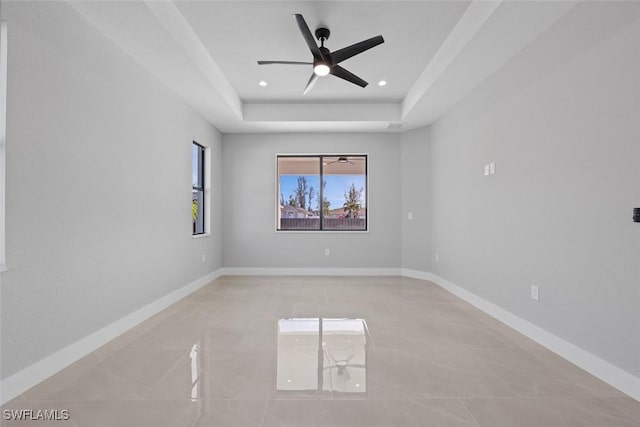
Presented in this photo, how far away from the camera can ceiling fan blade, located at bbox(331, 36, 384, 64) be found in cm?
264

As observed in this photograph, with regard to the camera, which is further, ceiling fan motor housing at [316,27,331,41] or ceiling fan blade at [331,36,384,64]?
ceiling fan motor housing at [316,27,331,41]

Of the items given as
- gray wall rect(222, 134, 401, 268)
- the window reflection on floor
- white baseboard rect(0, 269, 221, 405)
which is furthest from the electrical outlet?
white baseboard rect(0, 269, 221, 405)

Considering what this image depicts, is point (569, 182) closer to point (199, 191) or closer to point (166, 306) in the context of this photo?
point (166, 306)

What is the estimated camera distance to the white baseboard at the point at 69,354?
5.97 feet

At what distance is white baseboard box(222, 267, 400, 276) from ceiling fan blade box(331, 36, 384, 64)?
3.68 m

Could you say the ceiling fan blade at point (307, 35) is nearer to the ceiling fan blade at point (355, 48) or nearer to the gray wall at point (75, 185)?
the ceiling fan blade at point (355, 48)

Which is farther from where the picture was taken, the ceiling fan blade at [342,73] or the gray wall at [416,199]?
the gray wall at [416,199]

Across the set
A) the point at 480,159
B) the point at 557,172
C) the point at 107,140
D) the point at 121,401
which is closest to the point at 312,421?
the point at 121,401

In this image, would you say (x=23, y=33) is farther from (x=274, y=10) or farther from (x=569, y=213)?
(x=569, y=213)

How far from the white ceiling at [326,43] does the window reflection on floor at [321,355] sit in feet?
9.05

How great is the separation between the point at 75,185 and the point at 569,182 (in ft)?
12.1

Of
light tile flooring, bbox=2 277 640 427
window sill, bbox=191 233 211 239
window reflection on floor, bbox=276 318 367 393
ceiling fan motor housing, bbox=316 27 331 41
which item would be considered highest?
ceiling fan motor housing, bbox=316 27 331 41

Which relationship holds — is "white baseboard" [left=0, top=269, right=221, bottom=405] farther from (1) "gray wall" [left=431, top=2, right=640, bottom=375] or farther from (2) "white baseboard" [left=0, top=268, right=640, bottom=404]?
(1) "gray wall" [left=431, top=2, right=640, bottom=375]

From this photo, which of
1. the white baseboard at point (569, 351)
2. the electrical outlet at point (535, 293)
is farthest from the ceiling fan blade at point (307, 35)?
the white baseboard at point (569, 351)
